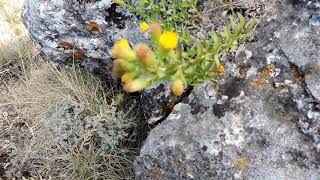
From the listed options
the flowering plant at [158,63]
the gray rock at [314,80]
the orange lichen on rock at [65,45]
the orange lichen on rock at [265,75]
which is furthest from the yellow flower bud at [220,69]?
the orange lichen on rock at [65,45]

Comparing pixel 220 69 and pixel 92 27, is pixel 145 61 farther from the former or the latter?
pixel 92 27

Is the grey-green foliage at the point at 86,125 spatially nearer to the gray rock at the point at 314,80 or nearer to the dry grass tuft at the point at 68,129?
the dry grass tuft at the point at 68,129

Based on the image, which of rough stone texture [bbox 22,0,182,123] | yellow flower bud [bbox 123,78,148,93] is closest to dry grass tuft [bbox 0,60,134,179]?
rough stone texture [bbox 22,0,182,123]

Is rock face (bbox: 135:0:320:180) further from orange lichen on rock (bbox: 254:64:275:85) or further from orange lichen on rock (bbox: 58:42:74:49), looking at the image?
orange lichen on rock (bbox: 58:42:74:49)

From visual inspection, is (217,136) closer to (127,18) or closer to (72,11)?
(127,18)

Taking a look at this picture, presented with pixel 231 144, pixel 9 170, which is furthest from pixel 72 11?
pixel 231 144

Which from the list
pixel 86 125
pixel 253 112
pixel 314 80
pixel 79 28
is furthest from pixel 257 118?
pixel 79 28
